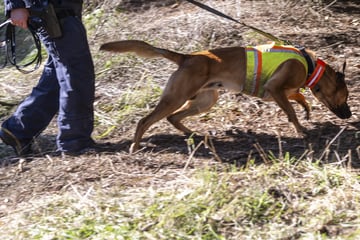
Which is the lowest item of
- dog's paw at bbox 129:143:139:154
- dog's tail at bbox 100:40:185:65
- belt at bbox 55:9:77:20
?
dog's paw at bbox 129:143:139:154

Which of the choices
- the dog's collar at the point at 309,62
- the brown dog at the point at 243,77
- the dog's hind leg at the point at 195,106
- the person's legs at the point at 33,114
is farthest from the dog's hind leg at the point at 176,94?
the dog's collar at the point at 309,62

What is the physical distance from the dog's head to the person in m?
2.12

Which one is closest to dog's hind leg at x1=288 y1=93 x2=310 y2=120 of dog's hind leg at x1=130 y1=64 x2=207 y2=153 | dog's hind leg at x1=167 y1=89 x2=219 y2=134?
dog's hind leg at x1=167 y1=89 x2=219 y2=134

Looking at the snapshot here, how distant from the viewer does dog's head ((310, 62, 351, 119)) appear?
19.2ft

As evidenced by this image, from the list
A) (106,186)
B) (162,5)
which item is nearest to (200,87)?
(106,186)

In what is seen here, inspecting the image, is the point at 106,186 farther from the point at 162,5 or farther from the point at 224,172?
the point at 162,5

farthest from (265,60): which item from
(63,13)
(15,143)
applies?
(15,143)

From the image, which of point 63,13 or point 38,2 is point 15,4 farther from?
point 63,13

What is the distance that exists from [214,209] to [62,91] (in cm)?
191

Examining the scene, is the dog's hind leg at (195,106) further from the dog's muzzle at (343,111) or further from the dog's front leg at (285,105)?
the dog's muzzle at (343,111)

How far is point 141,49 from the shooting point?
18.1ft

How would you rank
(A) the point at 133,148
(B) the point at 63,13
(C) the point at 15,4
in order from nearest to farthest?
(C) the point at 15,4 < (B) the point at 63,13 < (A) the point at 133,148

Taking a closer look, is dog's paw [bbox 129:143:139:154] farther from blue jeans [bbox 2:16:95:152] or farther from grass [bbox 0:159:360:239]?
grass [bbox 0:159:360:239]

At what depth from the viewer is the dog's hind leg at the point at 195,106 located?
19.5 ft
